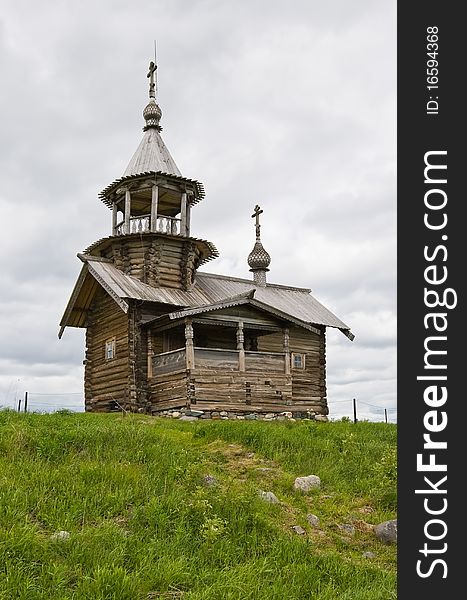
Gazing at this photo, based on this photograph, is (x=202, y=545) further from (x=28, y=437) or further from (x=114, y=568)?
(x=28, y=437)

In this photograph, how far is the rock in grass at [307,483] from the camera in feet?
36.6

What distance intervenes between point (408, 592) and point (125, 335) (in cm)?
1905

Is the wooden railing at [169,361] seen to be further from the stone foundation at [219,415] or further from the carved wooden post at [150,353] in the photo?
the stone foundation at [219,415]

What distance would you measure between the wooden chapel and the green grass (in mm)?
8732

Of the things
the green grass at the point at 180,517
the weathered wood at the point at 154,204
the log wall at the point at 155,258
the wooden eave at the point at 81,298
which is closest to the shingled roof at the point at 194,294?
the wooden eave at the point at 81,298

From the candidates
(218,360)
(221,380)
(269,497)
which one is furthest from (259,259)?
(269,497)

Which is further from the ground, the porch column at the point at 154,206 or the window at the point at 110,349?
the porch column at the point at 154,206

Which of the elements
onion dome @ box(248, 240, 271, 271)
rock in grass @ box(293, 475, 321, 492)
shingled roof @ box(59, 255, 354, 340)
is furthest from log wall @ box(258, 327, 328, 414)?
rock in grass @ box(293, 475, 321, 492)

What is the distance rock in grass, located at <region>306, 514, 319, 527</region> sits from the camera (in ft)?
32.2

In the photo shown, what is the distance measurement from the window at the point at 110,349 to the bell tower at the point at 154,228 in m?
2.50

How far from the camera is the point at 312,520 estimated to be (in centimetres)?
989

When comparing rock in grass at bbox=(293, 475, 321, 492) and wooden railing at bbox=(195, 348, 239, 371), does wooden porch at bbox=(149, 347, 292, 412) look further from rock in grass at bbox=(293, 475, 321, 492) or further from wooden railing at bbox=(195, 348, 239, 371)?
rock in grass at bbox=(293, 475, 321, 492)

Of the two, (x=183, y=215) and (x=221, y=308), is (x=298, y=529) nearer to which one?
(x=221, y=308)

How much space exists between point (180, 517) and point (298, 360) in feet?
62.7
